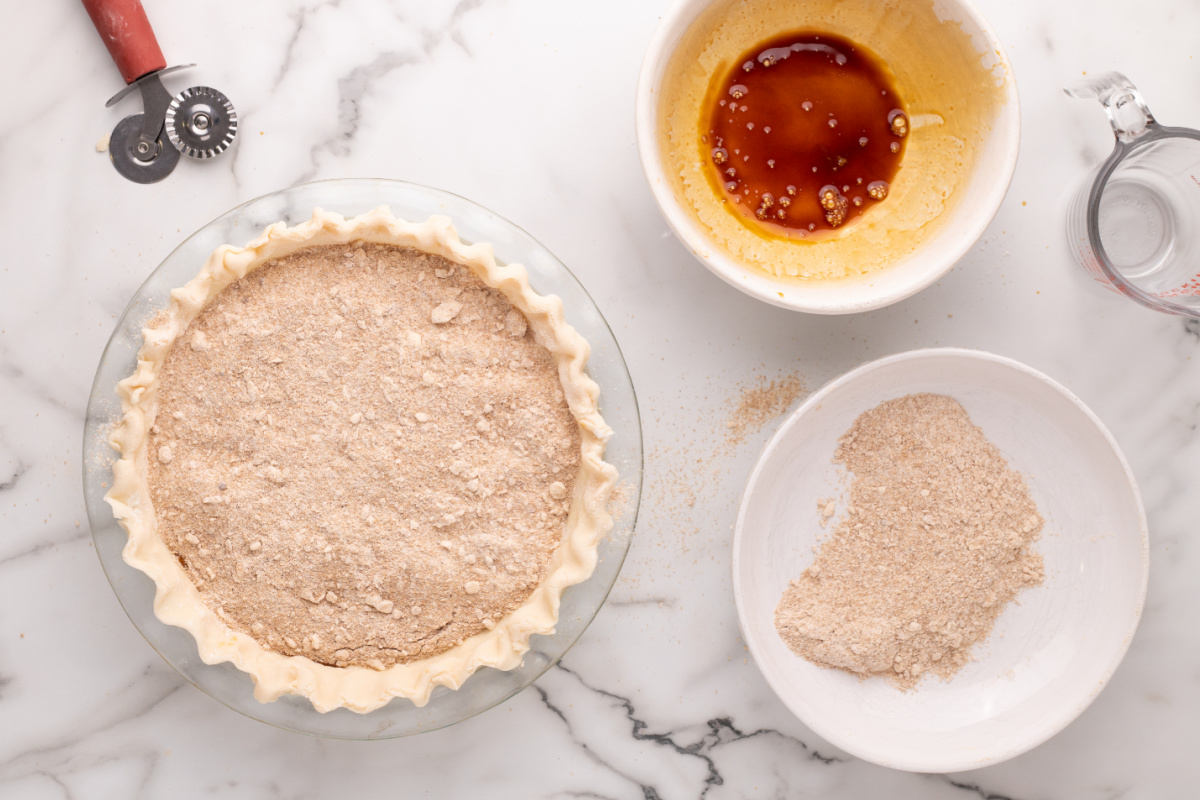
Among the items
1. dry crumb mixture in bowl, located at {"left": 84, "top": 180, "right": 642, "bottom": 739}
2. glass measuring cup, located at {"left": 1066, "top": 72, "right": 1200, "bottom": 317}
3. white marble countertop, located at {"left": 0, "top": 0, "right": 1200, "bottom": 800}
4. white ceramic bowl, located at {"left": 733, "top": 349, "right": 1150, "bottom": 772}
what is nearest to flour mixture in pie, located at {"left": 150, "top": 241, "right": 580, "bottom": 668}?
dry crumb mixture in bowl, located at {"left": 84, "top": 180, "right": 642, "bottom": 739}

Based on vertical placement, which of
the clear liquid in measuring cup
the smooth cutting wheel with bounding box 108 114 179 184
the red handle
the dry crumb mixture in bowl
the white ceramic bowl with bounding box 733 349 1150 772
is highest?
the red handle

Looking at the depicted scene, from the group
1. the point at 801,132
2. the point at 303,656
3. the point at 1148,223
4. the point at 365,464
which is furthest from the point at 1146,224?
the point at 303,656

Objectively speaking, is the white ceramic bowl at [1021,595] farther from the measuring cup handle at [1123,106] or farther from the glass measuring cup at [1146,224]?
the measuring cup handle at [1123,106]

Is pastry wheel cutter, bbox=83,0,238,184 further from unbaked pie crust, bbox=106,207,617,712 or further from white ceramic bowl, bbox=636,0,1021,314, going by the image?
white ceramic bowl, bbox=636,0,1021,314

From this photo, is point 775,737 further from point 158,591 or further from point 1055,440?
point 158,591

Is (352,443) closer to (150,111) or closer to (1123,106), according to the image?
(150,111)

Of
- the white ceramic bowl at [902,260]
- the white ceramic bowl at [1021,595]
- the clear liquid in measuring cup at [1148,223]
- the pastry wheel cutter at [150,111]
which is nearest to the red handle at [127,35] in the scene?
the pastry wheel cutter at [150,111]

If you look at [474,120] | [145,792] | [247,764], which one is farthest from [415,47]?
[145,792]
